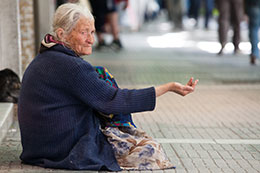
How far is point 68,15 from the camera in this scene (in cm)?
389

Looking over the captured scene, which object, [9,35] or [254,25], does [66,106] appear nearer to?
[9,35]

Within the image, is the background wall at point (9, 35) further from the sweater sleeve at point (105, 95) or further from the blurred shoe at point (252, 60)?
the blurred shoe at point (252, 60)

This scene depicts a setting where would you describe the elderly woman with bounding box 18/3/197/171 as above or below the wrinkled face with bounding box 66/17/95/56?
below

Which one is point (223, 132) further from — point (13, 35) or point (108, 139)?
point (13, 35)

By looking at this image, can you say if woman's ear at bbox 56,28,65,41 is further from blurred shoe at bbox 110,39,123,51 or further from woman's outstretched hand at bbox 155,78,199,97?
blurred shoe at bbox 110,39,123,51

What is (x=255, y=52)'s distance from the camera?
10992 millimetres

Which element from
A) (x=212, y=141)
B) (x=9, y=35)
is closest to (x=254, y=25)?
(x=9, y=35)

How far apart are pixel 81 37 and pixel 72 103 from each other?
46cm

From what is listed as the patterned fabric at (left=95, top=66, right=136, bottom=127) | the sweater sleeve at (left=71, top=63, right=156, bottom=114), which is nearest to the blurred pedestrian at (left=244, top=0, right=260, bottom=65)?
the patterned fabric at (left=95, top=66, right=136, bottom=127)

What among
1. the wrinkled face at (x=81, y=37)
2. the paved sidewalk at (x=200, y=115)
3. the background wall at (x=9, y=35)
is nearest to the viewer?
the wrinkled face at (x=81, y=37)

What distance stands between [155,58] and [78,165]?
8.33m

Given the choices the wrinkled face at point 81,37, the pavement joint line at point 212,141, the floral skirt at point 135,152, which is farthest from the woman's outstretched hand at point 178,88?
the pavement joint line at point 212,141

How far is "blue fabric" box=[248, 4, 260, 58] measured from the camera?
1090cm

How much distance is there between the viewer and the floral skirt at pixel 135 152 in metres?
4.07
